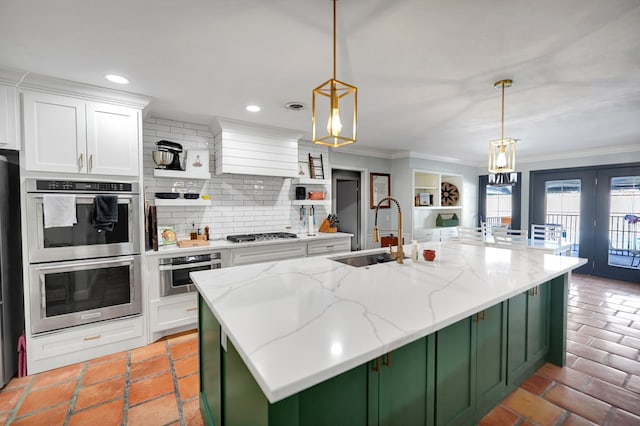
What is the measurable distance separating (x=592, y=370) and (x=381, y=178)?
4.05m

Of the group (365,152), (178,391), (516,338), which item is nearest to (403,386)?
(516,338)

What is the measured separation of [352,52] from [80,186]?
8.17 feet

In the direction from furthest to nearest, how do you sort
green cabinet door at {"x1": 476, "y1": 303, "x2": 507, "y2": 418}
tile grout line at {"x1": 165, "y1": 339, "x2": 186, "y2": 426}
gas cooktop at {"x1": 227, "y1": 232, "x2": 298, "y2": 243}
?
gas cooktop at {"x1": 227, "y1": 232, "x2": 298, "y2": 243} < tile grout line at {"x1": 165, "y1": 339, "x2": 186, "y2": 426} < green cabinet door at {"x1": 476, "y1": 303, "x2": 507, "y2": 418}

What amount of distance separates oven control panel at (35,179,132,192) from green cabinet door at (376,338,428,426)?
2.67 metres

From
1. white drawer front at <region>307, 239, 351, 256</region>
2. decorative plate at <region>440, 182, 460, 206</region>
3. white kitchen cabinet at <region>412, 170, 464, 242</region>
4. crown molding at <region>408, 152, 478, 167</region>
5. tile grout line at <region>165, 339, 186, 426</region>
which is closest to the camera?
tile grout line at <region>165, 339, 186, 426</region>

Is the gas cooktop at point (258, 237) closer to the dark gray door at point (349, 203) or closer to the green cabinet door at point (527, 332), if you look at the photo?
the dark gray door at point (349, 203)

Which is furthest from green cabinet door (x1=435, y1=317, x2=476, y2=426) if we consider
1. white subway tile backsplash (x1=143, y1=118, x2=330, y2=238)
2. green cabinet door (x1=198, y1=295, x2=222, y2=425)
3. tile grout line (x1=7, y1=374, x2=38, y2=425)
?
white subway tile backsplash (x1=143, y1=118, x2=330, y2=238)

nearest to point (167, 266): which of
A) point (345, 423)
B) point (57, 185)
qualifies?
point (57, 185)

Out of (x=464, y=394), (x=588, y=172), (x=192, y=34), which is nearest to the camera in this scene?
(x=464, y=394)

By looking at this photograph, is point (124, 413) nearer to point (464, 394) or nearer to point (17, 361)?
point (17, 361)

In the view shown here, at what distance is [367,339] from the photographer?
3.08 ft

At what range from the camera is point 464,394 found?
1.62 m

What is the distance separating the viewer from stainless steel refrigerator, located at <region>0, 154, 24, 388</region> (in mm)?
2184

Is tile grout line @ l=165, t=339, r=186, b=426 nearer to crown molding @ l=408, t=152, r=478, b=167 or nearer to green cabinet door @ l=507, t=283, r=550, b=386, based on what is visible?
green cabinet door @ l=507, t=283, r=550, b=386
